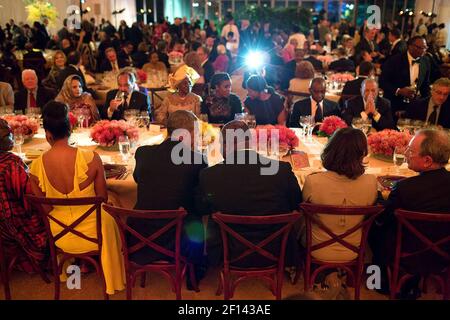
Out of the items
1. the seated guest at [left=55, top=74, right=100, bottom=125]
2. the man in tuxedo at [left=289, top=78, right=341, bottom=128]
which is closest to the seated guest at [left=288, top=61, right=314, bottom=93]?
the man in tuxedo at [left=289, top=78, right=341, bottom=128]

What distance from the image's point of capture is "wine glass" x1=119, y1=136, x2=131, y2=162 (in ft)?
11.6

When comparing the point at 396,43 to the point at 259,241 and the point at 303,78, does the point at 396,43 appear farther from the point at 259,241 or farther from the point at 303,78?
the point at 259,241

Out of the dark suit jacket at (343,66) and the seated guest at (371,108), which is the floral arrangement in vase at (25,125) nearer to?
the seated guest at (371,108)

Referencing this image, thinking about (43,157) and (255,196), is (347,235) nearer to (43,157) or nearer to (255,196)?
(255,196)

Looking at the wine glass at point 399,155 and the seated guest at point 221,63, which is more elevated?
the seated guest at point 221,63

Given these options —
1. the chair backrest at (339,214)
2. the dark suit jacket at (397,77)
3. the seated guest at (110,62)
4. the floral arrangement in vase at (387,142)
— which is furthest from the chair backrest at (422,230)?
the seated guest at (110,62)

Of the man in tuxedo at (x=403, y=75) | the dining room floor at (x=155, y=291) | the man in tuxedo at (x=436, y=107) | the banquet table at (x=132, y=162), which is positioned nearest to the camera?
the dining room floor at (x=155, y=291)

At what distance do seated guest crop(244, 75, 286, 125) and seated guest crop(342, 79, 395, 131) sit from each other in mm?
714

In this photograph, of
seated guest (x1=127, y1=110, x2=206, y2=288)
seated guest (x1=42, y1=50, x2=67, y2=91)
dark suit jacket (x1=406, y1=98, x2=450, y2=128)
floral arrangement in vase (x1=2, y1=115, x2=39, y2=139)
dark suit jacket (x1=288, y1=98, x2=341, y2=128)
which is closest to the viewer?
seated guest (x1=127, y1=110, x2=206, y2=288)

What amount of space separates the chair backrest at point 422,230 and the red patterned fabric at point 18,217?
2.30 m

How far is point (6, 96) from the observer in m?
5.58

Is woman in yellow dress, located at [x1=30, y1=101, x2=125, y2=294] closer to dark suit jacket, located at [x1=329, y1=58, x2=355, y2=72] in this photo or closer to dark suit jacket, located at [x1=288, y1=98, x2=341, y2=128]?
dark suit jacket, located at [x1=288, y1=98, x2=341, y2=128]

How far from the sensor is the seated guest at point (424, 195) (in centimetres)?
266
